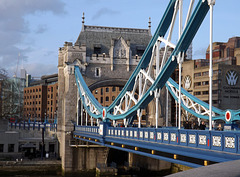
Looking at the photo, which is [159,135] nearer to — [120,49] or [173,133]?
[173,133]

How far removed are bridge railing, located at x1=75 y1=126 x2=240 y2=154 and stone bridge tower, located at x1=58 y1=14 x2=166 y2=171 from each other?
19.7 meters

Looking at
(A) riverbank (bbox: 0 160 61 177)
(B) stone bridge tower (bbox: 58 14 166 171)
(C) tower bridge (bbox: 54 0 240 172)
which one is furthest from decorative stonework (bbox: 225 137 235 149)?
(A) riverbank (bbox: 0 160 61 177)

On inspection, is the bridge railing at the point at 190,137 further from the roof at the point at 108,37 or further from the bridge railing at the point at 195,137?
the roof at the point at 108,37

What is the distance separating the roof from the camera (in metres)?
48.2

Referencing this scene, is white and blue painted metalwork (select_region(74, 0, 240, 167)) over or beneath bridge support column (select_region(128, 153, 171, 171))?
over

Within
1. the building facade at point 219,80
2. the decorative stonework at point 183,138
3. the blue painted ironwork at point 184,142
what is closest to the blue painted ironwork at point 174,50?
the blue painted ironwork at point 184,142

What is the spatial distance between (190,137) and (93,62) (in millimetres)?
30686

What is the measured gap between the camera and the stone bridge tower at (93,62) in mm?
45812

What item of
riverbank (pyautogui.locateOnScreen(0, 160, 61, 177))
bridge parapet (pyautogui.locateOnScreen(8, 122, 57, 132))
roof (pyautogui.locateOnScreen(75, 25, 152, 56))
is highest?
roof (pyautogui.locateOnScreen(75, 25, 152, 56))

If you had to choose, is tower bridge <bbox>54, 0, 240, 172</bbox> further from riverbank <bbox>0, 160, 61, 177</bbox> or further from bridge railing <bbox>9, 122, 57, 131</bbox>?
bridge railing <bbox>9, 122, 57, 131</bbox>

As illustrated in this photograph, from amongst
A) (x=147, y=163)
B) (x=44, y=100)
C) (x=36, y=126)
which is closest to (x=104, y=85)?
(x=147, y=163)

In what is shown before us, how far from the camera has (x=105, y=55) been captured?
154 feet

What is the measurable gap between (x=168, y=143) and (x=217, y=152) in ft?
15.5

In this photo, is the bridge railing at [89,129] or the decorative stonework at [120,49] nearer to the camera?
the bridge railing at [89,129]
